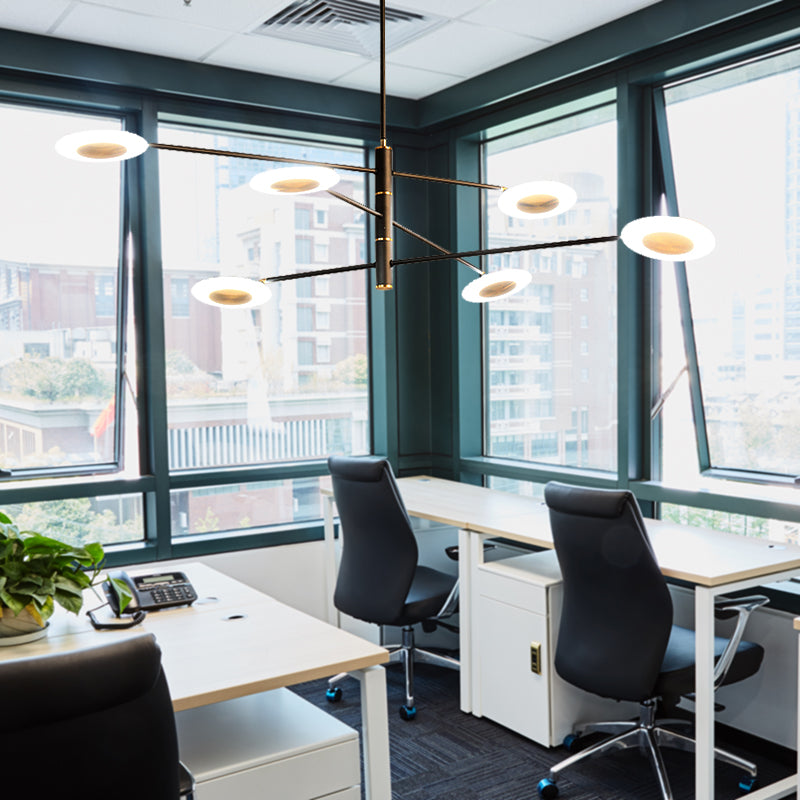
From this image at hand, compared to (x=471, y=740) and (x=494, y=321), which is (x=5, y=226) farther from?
(x=471, y=740)

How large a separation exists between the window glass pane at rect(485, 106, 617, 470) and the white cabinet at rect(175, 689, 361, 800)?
91.2 inches

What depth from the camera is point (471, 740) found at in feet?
11.3

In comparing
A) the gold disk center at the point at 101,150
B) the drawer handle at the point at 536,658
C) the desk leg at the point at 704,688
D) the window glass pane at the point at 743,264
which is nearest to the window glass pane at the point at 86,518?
the drawer handle at the point at 536,658

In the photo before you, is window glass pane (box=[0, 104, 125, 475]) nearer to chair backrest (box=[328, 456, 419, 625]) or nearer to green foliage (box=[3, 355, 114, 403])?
green foliage (box=[3, 355, 114, 403])

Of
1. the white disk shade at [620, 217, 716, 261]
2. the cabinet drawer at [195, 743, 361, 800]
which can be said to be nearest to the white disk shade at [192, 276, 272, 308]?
the white disk shade at [620, 217, 716, 261]

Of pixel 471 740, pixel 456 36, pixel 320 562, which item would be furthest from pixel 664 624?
pixel 456 36

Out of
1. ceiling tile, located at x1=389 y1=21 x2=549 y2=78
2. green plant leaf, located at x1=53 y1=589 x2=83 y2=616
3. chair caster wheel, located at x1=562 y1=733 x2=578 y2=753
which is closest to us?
green plant leaf, located at x1=53 y1=589 x2=83 y2=616

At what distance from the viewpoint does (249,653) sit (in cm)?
219

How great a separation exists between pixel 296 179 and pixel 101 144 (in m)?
0.56

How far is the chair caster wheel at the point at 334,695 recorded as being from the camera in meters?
3.88

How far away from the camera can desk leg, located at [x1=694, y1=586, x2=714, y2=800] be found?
2.73m

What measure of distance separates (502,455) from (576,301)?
38.3 inches

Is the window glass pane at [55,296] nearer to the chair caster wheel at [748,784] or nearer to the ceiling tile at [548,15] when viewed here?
the ceiling tile at [548,15]

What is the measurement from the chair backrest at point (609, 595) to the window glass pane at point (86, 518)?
219 centimetres
